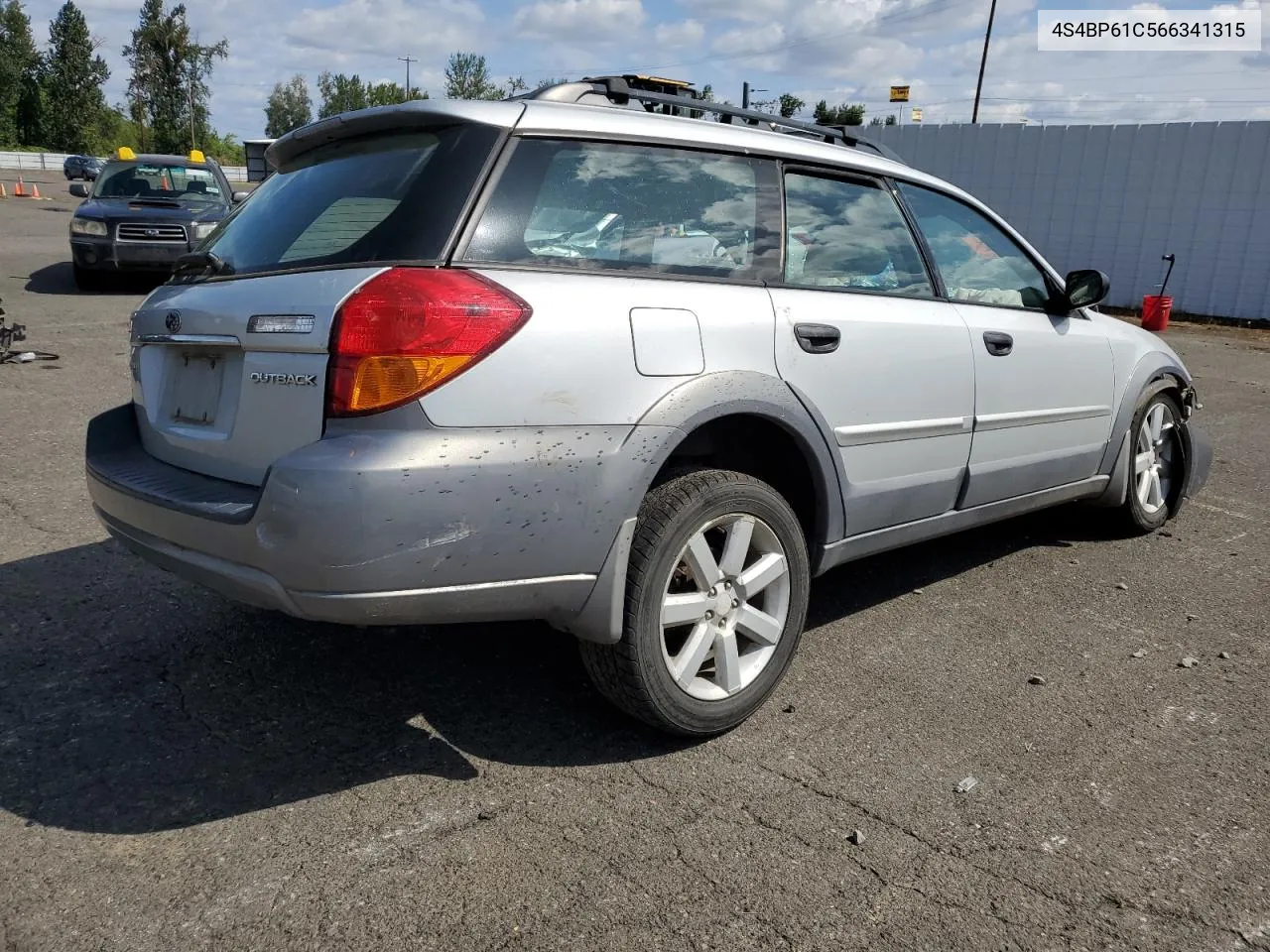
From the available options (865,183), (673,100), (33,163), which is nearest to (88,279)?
(673,100)

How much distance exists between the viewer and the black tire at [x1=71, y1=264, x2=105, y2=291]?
13.0m

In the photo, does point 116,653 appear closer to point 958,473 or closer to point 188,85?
point 958,473

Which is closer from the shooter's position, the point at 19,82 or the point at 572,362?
the point at 572,362

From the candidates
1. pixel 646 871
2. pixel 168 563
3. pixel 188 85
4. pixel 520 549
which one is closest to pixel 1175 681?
pixel 646 871

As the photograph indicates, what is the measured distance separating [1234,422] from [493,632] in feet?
24.2

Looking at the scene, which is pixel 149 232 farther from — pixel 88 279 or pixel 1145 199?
pixel 1145 199

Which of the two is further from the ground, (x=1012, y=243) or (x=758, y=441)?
(x=1012, y=243)

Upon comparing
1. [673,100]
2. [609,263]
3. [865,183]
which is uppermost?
[673,100]

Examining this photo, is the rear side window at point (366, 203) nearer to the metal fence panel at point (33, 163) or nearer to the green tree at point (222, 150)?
the metal fence panel at point (33, 163)

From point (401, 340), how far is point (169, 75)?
307ft

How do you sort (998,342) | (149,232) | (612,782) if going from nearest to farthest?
(612,782), (998,342), (149,232)

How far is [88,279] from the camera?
13.2 m

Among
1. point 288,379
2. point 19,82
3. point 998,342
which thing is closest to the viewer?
point 288,379

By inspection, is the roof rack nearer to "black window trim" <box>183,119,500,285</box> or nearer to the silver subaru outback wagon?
the silver subaru outback wagon
